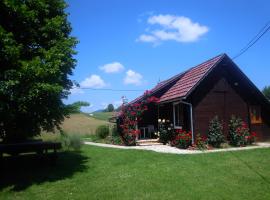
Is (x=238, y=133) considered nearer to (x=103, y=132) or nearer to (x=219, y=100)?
(x=219, y=100)

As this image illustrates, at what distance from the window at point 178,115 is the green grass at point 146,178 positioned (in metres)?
4.90

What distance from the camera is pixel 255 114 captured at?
669 inches

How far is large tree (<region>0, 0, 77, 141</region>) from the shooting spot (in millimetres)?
8156

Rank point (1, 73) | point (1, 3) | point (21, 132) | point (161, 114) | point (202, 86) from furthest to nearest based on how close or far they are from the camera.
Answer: point (161, 114) → point (202, 86) → point (21, 132) → point (1, 3) → point (1, 73)

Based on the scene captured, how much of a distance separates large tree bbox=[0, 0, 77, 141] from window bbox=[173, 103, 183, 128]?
26.4 feet

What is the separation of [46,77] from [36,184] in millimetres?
3294

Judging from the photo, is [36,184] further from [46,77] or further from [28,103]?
[46,77]

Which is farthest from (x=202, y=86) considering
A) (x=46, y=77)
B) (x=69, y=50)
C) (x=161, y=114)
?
(x=46, y=77)

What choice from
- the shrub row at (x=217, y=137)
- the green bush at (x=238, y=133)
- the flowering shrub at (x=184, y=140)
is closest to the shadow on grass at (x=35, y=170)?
the flowering shrub at (x=184, y=140)

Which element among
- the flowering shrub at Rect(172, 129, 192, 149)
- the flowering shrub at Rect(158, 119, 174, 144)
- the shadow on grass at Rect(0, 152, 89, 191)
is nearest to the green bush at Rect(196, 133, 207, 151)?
the flowering shrub at Rect(172, 129, 192, 149)

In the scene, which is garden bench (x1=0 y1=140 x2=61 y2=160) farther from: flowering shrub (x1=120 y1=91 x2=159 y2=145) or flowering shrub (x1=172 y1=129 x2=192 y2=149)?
flowering shrub (x1=172 y1=129 x2=192 y2=149)

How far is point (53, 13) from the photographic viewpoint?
1055 cm

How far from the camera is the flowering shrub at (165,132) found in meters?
17.3

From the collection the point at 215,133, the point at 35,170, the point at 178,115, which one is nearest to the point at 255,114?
the point at 215,133
